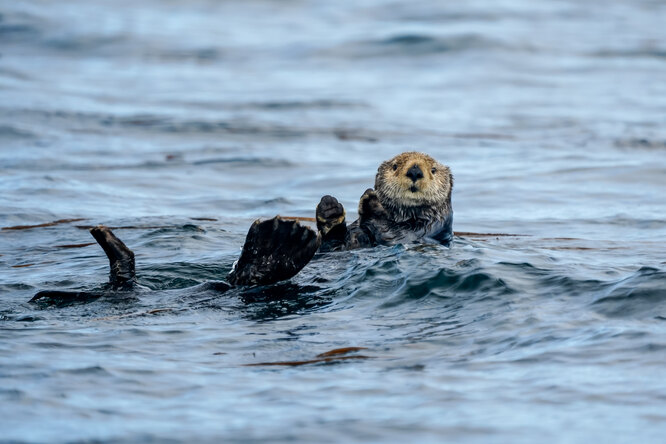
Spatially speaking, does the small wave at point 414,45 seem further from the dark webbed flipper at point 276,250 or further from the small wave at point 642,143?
the dark webbed flipper at point 276,250

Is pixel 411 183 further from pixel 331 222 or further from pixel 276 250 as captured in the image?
pixel 276 250

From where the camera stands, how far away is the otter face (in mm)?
5723

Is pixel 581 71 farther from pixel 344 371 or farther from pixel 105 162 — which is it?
pixel 344 371

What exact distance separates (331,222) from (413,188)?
58 cm

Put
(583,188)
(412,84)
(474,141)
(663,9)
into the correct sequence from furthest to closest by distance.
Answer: (663,9), (412,84), (474,141), (583,188)

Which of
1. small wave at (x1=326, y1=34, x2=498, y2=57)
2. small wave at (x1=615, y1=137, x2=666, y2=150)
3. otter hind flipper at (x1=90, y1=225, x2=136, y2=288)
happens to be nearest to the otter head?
otter hind flipper at (x1=90, y1=225, x2=136, y2=288)

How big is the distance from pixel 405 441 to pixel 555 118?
11192 millimetres

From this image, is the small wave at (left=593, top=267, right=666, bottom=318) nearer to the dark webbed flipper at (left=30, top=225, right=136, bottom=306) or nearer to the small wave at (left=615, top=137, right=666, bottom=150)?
the dark webbed flipper at (left=30, top=225, right=136, bottom=306)

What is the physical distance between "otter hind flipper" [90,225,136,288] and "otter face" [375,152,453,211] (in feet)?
5.80

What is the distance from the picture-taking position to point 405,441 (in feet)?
9.82

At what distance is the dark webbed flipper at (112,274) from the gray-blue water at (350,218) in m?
0.08

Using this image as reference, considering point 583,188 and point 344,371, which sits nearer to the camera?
point 344,371

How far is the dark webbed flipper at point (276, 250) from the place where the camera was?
15.4ft

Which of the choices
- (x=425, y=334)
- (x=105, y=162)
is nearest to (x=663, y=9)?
(x=105, y=162)
